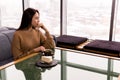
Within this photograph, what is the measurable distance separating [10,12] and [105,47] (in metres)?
2.53

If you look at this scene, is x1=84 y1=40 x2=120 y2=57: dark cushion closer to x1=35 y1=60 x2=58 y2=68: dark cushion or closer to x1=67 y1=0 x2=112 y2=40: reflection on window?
x1=67 y1=0 x2=112 y2=40: reflection on window

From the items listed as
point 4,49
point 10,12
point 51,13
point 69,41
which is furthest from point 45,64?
point 10,12

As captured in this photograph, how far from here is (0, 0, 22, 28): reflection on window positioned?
14.1 ft

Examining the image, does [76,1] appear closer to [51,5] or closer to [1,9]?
[51,5]

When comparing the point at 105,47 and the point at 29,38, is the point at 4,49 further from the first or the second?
the point at 105,47

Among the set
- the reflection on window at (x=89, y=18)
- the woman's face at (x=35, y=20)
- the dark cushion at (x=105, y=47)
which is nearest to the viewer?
the woman's face at (x=35, y=20)

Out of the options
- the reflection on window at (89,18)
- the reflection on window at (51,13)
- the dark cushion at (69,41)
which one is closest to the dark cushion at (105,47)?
the dark cushion at (69,41)

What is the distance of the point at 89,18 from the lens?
348 cm

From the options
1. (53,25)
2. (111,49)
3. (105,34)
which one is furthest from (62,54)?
(53,25)

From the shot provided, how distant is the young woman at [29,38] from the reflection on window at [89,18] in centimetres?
138

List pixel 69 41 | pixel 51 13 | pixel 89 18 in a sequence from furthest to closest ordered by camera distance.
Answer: pixel 51 13 → pixel 89 18 → pixel 69 41

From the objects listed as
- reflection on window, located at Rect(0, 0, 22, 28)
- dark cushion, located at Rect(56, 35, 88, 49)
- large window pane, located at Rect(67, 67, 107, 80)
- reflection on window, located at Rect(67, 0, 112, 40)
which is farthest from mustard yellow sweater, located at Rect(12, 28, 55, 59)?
reflection on window, located at Rect(0, 0, 22, 28)

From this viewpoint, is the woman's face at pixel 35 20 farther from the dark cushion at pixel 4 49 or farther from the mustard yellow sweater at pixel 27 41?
the dark cushion at pixel 4 49

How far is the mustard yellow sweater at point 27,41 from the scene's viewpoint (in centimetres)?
202
